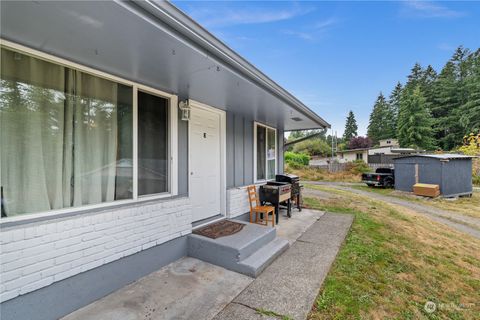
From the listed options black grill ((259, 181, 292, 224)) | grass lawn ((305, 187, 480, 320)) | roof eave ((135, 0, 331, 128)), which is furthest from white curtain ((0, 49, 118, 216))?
black grill ((259, 181, 292, 224))

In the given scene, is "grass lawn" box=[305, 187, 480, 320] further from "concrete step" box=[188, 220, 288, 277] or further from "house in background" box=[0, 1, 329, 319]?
"house in background" box=[0, 1, 329, 319]

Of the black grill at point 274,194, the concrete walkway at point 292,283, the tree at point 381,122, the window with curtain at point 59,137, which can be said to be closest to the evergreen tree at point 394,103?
the tree at point 381,122

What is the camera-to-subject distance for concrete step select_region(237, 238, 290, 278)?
2773 mm

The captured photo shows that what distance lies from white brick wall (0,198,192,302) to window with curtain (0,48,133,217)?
0.24 metres

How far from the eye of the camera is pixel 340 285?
2.59 metres

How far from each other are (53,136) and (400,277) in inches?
172

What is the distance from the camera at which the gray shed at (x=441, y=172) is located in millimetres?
10016

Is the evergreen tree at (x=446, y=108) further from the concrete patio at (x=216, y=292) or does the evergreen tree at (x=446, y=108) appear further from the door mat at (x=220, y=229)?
the concrete patio at (x=216, y=292)

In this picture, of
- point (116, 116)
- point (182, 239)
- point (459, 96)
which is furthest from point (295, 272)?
point (459, 96)

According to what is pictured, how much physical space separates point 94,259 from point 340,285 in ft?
8.96

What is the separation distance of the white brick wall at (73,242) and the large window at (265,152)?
3189 millimetres

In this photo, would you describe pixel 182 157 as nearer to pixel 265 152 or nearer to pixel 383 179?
pixel 265 152

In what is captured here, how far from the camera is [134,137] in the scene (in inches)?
113

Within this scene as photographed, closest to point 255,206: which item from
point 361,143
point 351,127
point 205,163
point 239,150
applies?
point 239,150
